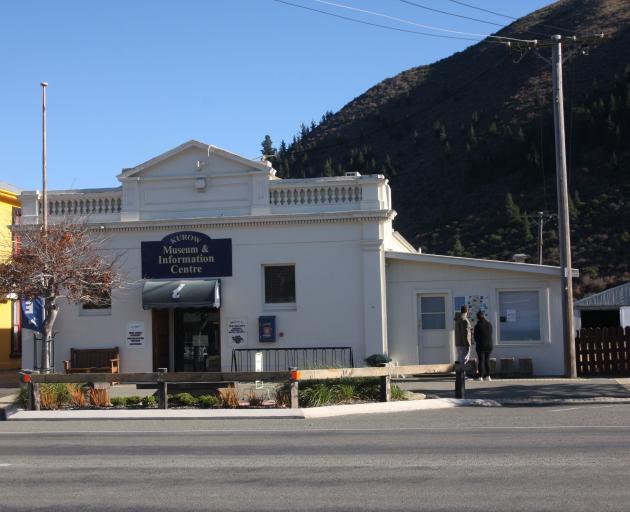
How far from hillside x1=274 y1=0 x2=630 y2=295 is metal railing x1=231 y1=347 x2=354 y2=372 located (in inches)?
1454

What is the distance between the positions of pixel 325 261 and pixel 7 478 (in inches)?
613

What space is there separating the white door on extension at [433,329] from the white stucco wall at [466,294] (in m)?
0.15

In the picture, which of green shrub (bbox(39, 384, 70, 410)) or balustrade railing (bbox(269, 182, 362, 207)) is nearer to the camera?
green shrub (bbox(39, 384, 70, 410))

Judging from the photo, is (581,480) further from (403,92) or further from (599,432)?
(403,92)

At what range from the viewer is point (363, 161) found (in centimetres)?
8338

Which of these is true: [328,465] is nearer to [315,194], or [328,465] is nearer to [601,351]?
[315,194]

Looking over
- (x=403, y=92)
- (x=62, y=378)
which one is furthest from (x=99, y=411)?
(x=403, y=92)

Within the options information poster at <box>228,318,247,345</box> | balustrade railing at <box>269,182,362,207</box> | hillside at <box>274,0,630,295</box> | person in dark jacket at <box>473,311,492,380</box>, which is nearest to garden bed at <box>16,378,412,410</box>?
person in dark jacket at <box>473,311,492,380</box>

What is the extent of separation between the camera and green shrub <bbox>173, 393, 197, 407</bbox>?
717 inches

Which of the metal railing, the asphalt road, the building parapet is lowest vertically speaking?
the asphalt road

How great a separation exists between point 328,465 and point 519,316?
15157 millimetres

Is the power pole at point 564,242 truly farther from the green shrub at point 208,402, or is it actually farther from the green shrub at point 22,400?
the green shrub at point 22,400

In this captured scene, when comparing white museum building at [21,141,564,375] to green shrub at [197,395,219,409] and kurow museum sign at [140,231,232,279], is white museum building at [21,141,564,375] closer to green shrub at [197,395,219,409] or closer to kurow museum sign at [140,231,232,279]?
kurow museum sign at [140,231,232,279]

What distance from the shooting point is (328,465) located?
10500 millimetres
